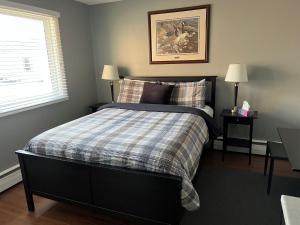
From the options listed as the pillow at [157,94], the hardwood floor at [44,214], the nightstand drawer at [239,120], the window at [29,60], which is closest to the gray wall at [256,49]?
the nightstand drawer at [239,120]

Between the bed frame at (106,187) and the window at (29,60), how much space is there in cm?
100

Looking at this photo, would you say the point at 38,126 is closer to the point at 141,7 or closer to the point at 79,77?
the point at 79,77

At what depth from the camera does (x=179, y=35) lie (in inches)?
138

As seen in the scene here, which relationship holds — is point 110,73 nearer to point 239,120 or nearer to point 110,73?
point 110,73

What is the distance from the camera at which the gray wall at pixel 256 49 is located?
2994 mm

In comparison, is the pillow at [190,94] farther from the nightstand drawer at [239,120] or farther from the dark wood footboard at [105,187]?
the dark wood footboard at [105,187]

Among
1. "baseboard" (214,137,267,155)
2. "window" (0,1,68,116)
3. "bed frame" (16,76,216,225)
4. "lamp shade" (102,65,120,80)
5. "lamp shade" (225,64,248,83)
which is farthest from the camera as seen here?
"lamp shade" (102,65,120,80)

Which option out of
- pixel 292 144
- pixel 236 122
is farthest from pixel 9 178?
pixel 292 144

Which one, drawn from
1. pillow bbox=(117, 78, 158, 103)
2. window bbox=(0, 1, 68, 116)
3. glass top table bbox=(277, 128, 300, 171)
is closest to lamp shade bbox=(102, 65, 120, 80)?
pillow bbox=(117, 78, 158, 103)

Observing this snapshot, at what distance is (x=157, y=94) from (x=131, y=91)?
0.49 meters

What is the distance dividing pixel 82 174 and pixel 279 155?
182 cm

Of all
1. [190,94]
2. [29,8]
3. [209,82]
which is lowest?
[190,94]

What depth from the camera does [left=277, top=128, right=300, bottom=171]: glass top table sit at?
1.81 metres

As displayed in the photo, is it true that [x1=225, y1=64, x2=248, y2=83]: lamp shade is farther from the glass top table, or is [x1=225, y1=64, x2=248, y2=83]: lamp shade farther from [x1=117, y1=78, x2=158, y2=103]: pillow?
[x1=117, y1=78, x2=158, y2=103]: pillow
